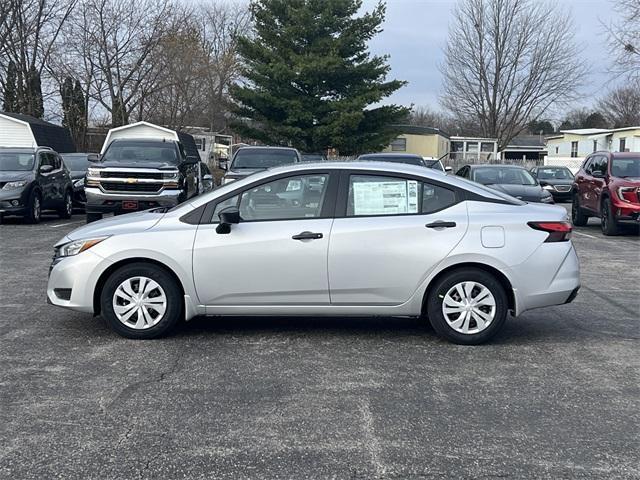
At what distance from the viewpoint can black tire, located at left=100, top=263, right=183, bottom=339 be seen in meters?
6.04

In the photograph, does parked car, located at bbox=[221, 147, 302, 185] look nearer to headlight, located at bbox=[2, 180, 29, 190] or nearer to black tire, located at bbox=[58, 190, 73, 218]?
black tire, located at bbox=[58, 190, 73, 218]

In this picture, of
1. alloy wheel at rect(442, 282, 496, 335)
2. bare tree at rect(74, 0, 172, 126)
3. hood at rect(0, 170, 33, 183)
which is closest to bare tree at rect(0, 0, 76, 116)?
bare tree at rect(74, 0, 172, 126)

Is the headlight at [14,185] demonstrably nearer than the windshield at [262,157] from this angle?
Yes

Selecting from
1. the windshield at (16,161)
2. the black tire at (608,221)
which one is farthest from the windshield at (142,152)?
the black tire at (608,221)

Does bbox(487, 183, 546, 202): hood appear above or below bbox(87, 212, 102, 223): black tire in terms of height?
above

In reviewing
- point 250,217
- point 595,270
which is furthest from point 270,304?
point 595,270

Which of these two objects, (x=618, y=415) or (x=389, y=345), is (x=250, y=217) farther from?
(x=618, y=415)

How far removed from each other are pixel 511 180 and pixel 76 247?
476 inches

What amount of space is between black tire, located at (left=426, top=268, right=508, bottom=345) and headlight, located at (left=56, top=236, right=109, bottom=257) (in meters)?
2.91

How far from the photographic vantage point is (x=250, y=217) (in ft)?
20.1

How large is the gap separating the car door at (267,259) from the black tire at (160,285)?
23cm

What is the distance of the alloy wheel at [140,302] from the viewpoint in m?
6.05

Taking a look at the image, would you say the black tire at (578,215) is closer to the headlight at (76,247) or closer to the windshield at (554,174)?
the windshield at (554,174)

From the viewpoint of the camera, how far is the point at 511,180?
1622 cm
